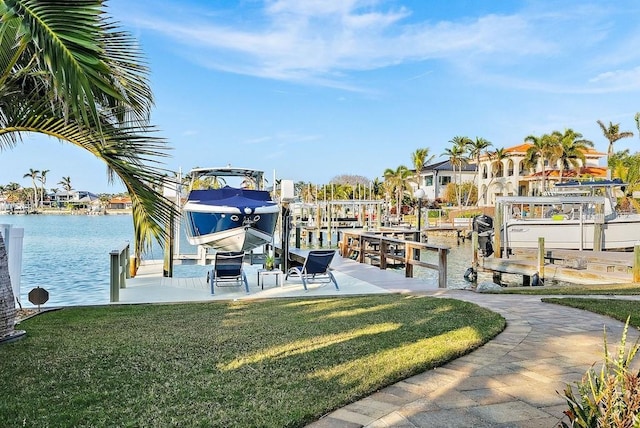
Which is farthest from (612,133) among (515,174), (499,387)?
(499,387)

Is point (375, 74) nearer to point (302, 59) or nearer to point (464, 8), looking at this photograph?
point (302, 59)

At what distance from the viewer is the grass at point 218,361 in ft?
10.4

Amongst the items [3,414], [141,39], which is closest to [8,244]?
[141,39]

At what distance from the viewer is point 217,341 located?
5.04 meters

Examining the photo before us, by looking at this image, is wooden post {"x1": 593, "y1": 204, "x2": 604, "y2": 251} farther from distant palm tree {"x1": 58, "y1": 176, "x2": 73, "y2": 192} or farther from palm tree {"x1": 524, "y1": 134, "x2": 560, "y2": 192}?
distant palm tree {"x1": 58, "y1": 176, "x2": 73, "y2": 192}

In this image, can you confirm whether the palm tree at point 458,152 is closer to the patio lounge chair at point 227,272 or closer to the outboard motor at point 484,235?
the outboard motor at point 484,235

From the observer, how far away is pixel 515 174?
1901 inches

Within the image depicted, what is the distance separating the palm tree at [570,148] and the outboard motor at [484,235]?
23.1 m

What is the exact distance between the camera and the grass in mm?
3158

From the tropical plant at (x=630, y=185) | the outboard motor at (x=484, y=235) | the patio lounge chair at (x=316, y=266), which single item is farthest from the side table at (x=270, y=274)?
the tropical plant at (x=630, y=185)

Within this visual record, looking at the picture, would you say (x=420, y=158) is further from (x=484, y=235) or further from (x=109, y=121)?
(x=109, y=121)

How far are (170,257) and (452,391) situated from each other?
950 cm

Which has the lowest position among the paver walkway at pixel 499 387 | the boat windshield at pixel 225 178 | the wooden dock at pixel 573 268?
the wooden dock at pixel 573 268

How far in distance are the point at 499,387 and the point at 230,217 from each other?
1046 centimetres
